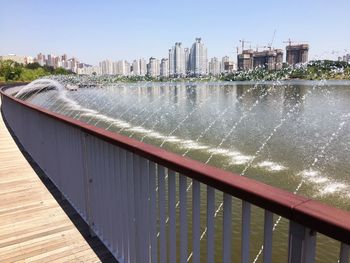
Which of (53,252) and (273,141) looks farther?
(273,141)

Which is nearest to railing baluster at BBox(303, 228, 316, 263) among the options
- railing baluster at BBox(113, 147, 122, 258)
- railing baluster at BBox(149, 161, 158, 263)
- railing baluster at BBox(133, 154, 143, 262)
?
railing baluster at BBox(149, 161, 158, 263)

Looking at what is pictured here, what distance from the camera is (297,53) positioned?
8669 cm

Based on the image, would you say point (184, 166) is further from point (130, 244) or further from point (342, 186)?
point (342, 186)

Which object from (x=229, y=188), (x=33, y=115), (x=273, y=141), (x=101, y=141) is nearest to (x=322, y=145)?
(x=273, y=141)

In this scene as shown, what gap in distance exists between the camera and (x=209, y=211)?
6.37 feet

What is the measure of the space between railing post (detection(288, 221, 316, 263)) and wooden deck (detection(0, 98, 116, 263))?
234cm

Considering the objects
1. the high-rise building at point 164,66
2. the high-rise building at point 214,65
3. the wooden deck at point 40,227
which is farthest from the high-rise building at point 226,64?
the wooden deck at point 40,227

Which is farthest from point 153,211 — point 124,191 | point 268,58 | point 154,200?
point 268,58

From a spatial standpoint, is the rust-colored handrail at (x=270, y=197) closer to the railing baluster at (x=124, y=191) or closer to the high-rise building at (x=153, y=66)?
the railing baluster at (x=124, y=191)

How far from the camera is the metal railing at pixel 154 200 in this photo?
138cm

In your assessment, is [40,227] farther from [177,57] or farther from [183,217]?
[177,57]

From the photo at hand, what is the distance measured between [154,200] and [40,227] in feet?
7.58

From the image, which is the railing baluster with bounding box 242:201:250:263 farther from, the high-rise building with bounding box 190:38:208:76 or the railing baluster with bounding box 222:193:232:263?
the high-rise building with bounding box 190:38:208:76

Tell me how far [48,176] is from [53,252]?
2.62m
